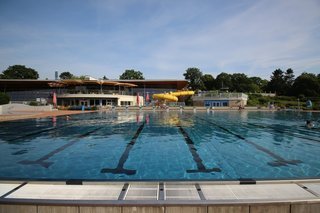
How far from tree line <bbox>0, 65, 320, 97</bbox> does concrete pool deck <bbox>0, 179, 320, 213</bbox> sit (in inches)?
2117

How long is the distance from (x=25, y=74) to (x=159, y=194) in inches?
3088

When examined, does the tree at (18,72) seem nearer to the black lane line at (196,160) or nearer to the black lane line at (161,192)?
the black lane line at (196,160)

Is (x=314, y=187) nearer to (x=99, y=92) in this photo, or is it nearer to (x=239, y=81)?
(x=99, y=92)

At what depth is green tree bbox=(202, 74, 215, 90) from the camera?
→ 64400 millimetres

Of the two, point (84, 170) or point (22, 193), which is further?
point (84, 170)

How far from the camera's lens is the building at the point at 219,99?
36.6 m

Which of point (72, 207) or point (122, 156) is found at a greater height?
point (72, 207)

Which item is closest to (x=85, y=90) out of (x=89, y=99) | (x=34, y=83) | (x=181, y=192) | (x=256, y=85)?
(x=89, y=99)

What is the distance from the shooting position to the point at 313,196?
103 inches

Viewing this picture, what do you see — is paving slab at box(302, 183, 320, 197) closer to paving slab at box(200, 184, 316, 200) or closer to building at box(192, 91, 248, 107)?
paving slab at box(200, 184, 316, 200)

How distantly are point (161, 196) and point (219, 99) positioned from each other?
35997 mm

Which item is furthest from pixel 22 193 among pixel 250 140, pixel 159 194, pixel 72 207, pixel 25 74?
pixel 25 74

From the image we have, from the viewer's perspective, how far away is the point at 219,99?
3722cm

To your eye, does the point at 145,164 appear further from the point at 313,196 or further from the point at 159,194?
the point at 313,196
